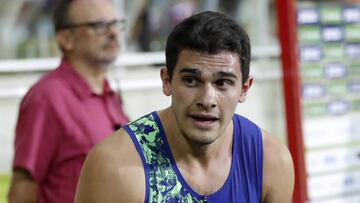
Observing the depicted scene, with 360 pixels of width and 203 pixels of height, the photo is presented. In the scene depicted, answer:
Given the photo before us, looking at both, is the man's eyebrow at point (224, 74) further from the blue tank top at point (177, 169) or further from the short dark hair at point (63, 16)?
the short dark hair at point (63, 16)

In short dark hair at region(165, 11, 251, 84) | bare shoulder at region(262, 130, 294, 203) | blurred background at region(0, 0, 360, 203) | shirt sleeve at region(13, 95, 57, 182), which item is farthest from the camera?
blurred background at region(0, 0, 360, 203)

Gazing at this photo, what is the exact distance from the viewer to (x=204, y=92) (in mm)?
1941

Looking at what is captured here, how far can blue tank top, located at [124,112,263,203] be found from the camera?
6.60 ft

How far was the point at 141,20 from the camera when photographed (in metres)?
4.94

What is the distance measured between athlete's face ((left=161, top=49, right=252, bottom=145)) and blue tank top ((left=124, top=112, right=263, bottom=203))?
0.11 metres

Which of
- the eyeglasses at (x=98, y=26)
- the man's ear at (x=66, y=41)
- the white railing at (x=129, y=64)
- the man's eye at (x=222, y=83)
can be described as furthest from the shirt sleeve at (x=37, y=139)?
the white railing at (x=129, y=64)

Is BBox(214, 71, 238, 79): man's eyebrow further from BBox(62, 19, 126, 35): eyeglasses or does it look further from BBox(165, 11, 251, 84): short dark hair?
BBox(62, 19, 126, 35): eyeglasses

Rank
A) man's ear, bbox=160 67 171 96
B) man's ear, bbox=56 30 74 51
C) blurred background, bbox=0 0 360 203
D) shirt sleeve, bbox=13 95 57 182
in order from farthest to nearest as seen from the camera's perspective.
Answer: blurred background, bbox=0 0 360 203
man's ear, bbox=56 30 74 51
shirt sleeve, bbox=13 95 57 182
man's ear, bbox=160 67 171 96

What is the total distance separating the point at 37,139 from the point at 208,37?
1.07 metres

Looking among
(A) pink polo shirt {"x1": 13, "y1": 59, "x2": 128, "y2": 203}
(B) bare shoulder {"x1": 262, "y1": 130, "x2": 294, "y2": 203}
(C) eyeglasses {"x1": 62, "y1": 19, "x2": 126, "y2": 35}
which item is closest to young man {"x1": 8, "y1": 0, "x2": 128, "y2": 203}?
(A) pink polo shirt {"x1": 13, "y1": 59, "x2": 128, "y2": 203}

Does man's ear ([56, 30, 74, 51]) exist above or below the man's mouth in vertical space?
above

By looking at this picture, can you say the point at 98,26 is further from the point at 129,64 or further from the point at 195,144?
the point at 129,64

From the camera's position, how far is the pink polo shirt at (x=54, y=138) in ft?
9.04

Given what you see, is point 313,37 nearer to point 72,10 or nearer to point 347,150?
point 347,150
